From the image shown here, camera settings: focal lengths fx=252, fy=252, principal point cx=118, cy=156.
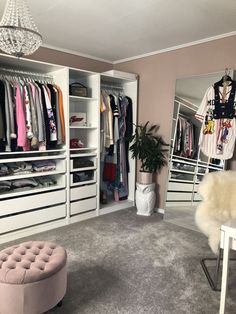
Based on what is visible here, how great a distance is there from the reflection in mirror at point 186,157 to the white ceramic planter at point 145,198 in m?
0.24

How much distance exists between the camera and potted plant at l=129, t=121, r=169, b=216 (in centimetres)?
362

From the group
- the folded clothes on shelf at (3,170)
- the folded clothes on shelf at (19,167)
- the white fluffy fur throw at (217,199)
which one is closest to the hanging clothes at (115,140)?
the folded clothes on shelf at (19,167)

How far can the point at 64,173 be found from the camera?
3.25m

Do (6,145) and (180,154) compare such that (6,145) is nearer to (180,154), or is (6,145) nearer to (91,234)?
(91,234)

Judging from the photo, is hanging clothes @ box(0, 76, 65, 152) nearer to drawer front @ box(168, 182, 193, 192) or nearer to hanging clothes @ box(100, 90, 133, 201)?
hanging clothes @ box(100, 90, 133, 201)

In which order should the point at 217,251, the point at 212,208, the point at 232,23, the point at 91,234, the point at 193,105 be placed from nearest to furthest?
the point at 217,251 → the point at 212,208 → the point at 232,23 → the point at 91,234 → the point at 193,105

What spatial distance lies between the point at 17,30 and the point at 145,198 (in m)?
2.73

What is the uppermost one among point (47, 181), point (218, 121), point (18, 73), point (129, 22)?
point (129, 22)

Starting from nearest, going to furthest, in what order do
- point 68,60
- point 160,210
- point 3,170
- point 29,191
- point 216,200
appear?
point 216,200 → point 3,170 → point 29,191 → point 68,60 → point 160,210

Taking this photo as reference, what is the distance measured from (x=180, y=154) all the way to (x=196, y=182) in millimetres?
437

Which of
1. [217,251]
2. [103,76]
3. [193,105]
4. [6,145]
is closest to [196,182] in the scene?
[193,105]

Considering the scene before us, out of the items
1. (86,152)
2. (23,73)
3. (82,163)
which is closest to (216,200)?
(82,163)

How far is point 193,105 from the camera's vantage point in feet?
10.8

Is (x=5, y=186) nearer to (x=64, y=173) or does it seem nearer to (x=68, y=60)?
(x=64, y=173)
